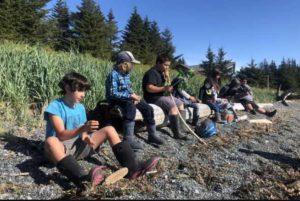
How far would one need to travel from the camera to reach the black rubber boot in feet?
13.7

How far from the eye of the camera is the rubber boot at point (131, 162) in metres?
4.62

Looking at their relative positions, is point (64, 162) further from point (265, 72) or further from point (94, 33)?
point (265, 72)

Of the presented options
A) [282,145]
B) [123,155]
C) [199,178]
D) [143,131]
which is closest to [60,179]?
[123,155]

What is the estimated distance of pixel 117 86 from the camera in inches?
245

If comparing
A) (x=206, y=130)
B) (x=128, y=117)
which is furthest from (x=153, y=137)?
(x=206, y=130)

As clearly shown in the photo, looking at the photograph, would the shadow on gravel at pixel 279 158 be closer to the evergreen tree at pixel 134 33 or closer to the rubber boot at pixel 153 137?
the rubber boot at pixel 153 137

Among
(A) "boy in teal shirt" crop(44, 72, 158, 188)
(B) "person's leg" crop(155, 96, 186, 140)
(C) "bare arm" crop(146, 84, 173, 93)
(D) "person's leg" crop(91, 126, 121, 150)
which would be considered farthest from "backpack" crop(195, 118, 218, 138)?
(D) "person's leg" crop(91, 126, 121, 150)

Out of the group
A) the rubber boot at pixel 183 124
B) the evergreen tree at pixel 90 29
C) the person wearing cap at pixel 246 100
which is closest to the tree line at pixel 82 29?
the evergreen tree at pixel 90 29

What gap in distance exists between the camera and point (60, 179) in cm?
448

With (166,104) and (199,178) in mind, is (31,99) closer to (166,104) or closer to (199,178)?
(166,104)

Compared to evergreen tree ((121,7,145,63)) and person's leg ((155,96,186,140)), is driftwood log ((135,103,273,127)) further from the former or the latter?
evergreen tree ((121,7,145,63))

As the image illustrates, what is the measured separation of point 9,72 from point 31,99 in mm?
571

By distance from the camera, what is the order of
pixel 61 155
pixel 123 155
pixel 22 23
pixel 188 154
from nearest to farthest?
pixel 61 155
pixel 123 155
pixel 188 154
pixel 22 23

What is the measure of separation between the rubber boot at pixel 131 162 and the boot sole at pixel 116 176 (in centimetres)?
11
